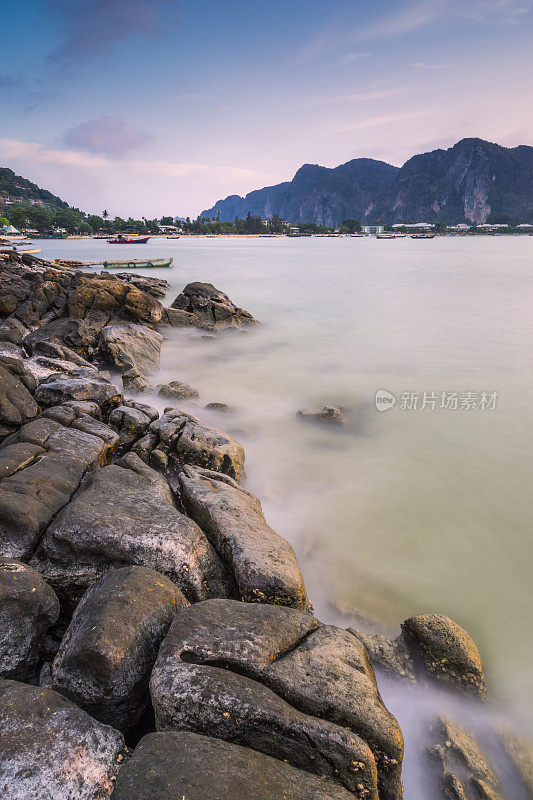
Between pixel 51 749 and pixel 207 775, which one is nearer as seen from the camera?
pixel 207 775

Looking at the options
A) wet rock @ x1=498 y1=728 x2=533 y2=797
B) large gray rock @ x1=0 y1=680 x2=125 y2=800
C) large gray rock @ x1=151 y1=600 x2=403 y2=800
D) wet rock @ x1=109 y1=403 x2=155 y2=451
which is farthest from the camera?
wet rock @ x1=109 y1=403 x2=155 y2=451

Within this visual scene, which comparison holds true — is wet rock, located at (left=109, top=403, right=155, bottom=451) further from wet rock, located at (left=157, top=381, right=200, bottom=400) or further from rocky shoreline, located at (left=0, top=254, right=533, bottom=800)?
wet rock, located at (left=157, top=381, right=200, bottom=400)

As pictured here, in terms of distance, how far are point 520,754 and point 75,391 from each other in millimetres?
8982

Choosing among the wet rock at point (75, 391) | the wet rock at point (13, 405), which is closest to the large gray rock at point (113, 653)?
the wet rock at point (13, 405)

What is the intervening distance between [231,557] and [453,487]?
20.8ft

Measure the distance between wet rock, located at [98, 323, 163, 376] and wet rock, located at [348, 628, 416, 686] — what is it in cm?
1132

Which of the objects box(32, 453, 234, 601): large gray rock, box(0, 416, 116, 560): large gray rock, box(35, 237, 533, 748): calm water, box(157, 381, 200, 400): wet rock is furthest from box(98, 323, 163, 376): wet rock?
box(32, 453, 234, 601): large gray rock

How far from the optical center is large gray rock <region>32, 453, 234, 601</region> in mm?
4555

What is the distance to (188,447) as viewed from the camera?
795 centimetres

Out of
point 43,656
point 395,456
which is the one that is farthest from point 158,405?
point 43,656

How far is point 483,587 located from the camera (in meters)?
6.69

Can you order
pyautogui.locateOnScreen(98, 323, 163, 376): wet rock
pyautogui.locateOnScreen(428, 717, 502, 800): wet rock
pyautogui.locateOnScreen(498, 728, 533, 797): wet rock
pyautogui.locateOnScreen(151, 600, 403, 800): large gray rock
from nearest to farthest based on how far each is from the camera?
pyautogui.locateOnScreen(151, 600, 403, 800): large gray rock
pyautogui.locateOnScreen(428, 717, 502, 800): wet rock
pyautogui.locateOnScreen(498, 728, 533, 797): wet rock
pyautogui.locateOnScreen(98, 323, 163, 376): wet rock

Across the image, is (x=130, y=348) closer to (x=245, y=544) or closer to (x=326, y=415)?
(x=326, y=415)

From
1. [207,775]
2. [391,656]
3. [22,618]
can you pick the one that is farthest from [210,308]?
[207,775]
